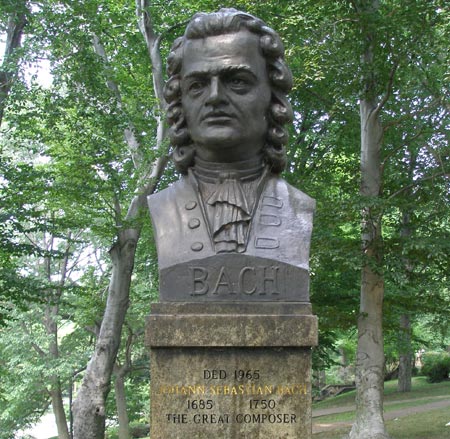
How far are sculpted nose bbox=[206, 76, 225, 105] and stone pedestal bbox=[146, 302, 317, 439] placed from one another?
4.97 feet

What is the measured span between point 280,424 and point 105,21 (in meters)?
11.4

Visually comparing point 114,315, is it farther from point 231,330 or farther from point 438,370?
point 438,370

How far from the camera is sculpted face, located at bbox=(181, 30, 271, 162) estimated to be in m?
4.70

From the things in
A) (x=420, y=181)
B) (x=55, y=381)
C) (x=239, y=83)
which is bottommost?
(x=55, y=381)

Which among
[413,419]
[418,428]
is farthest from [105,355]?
[413,419]

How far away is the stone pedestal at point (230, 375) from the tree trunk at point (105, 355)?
26.3 feet

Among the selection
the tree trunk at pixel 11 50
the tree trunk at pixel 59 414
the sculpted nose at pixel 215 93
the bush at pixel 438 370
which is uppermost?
the tree trunk at pixel 11 50

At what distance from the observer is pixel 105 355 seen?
12.4m

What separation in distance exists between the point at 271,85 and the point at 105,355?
8.54 m

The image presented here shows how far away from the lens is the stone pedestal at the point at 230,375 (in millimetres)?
4293

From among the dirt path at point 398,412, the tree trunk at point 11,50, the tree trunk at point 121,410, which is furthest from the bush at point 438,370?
the tree trunk at point 11,50

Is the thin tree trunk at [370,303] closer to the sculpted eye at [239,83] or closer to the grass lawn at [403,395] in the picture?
the sculpted eye at [239,83]

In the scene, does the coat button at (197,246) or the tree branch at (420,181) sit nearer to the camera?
the coat button at (197,246)

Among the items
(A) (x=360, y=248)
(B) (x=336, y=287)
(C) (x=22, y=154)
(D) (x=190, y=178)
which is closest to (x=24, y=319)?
(C) (x=22, y=154)
